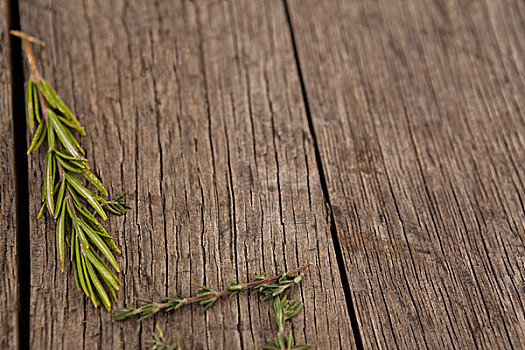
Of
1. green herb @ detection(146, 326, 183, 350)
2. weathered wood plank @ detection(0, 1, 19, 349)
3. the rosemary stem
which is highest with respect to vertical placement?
the rosemary stem

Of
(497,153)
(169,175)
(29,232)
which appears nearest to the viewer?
(29,232)

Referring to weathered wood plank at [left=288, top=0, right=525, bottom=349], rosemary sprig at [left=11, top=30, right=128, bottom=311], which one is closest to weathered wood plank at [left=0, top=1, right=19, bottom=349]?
rosemary sprig at [left=11, top=30, right=128, bottom=311]

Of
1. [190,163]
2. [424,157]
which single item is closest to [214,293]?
[190,163]

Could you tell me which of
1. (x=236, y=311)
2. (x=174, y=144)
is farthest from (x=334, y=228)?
(x=174, y=144)

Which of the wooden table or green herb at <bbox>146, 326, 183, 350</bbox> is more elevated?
the wooden table

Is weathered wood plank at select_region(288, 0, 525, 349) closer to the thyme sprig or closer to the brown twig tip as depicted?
the thyme sprig

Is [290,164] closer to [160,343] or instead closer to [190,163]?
[190,163]

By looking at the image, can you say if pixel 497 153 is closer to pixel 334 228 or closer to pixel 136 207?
A: pixel 334 228
